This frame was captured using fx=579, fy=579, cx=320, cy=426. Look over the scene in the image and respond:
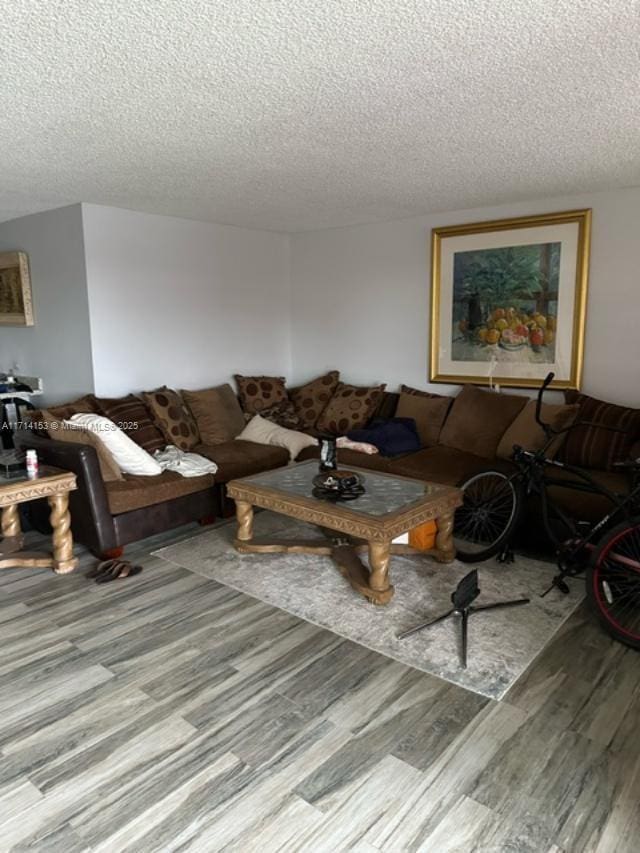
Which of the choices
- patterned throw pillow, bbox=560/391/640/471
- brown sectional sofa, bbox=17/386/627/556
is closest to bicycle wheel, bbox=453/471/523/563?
brown sectional sofa, bbox=17/386/627/556

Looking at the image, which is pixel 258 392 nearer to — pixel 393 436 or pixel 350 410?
pixel 350 410

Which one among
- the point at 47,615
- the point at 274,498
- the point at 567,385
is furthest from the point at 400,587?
the point at 567,385

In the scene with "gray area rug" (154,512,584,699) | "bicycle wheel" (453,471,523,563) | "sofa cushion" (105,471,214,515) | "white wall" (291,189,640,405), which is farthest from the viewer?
"white wall" (291,189,640,405)

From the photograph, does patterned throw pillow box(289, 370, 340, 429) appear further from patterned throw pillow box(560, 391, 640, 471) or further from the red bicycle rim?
the red bicycle rim

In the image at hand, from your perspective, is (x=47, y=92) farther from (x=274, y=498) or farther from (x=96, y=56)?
(x=274, y=498)

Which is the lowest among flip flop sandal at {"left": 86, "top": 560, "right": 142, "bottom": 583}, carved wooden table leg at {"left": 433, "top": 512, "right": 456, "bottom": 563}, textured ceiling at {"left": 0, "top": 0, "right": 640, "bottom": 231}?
flip flop sandal at {"left": 86, "top": 560, "right": 142, "bottom": 583}

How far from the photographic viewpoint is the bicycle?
→ 2605 mm

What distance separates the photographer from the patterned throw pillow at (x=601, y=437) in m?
3.63

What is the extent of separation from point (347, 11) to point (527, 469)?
236 cm

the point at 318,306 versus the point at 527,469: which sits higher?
the point at 318,306

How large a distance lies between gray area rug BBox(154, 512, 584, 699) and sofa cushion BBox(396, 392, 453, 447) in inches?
52.4

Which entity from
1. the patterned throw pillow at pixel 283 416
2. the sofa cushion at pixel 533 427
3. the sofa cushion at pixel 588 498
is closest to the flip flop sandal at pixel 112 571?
the patterned throw pillow at pixel 283 416

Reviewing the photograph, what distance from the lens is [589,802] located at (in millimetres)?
1743

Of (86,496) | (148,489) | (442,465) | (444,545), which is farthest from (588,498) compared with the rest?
(86,496)
